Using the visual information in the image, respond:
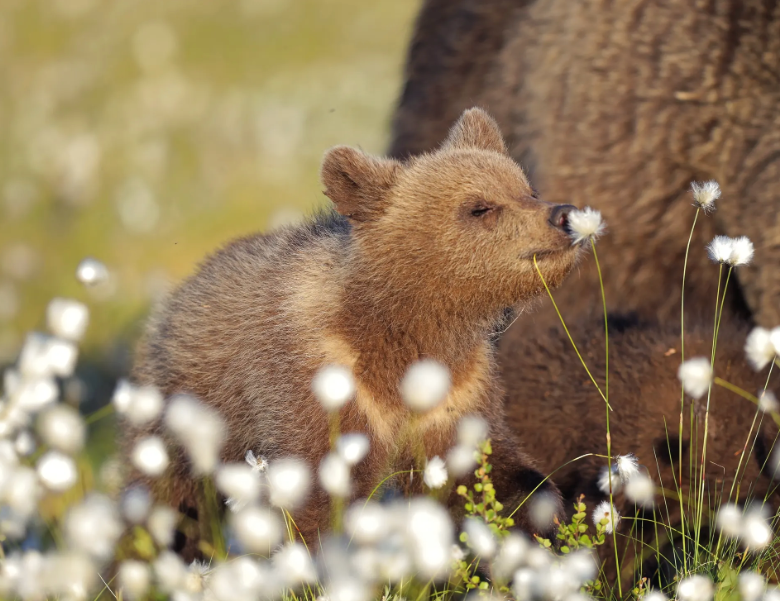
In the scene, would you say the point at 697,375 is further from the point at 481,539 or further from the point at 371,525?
the point at 371,525

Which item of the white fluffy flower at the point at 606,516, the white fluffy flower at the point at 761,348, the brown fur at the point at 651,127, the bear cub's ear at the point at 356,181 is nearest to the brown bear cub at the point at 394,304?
the bear cub's ear at the point at 356,181

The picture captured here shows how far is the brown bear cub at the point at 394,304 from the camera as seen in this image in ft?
12.8

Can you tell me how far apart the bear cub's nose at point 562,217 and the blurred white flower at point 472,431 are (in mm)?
720

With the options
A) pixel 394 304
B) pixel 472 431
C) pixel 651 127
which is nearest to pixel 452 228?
pixel 394 304

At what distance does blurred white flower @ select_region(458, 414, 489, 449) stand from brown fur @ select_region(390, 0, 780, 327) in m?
2.37

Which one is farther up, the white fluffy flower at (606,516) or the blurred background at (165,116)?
the white fluffy flower at (606,516)

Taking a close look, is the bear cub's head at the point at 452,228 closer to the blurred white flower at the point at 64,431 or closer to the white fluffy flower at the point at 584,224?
the white fluffy flower at the point at 584,224

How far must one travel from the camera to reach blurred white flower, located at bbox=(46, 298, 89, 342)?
395cm

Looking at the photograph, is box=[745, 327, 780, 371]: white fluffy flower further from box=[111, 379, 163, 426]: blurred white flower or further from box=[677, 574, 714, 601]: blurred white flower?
box=[111, 379, 163, 426]: blurred white flower

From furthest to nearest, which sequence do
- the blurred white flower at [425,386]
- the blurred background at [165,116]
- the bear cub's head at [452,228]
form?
1. the blurred background at [165,116]
2. the bear cub's head at [452,228]
3. the blurred white flower at [425,386]

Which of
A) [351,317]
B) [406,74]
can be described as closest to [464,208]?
[351,317]

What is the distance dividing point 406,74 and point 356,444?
5.68 m

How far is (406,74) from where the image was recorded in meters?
8.43

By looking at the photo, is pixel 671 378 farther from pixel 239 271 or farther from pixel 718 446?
pixel 239 271
